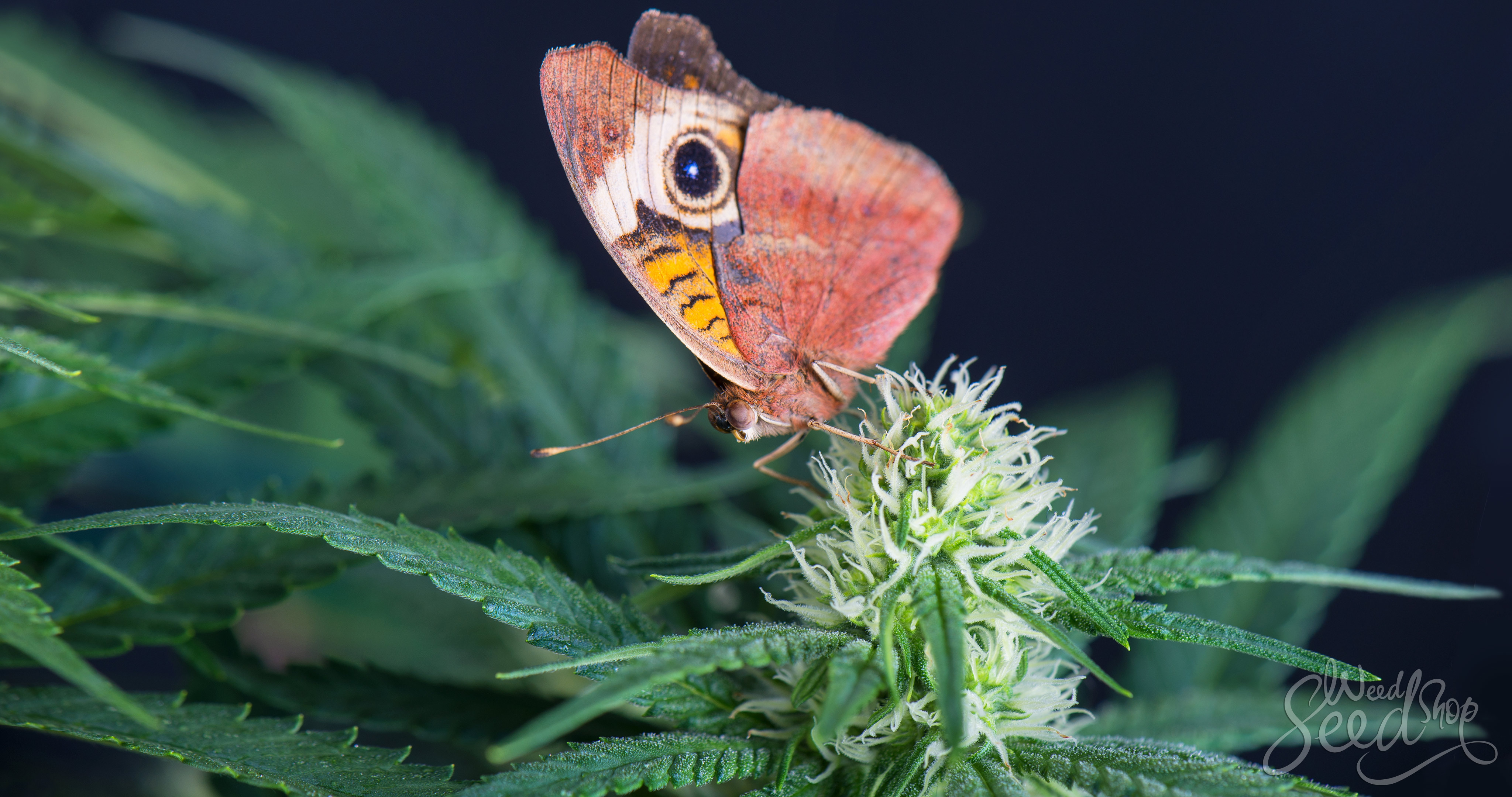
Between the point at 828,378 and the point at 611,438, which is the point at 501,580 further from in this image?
the point at 828,378

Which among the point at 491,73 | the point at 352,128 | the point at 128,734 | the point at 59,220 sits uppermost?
the point at 491,73

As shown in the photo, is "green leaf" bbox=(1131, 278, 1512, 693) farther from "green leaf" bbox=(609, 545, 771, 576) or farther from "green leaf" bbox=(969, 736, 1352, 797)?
"green leaf" bbox=(609, 545, 771, 576)

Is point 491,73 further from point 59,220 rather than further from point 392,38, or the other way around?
point 59,220

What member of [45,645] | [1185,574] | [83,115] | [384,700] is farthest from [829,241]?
[83,115]

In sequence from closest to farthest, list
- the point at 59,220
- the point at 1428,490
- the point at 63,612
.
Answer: the point at 63,612 → the point at 59,220 → the point at 1428,490

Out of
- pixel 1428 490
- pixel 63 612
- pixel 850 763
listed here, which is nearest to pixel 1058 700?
pixel 850 763
